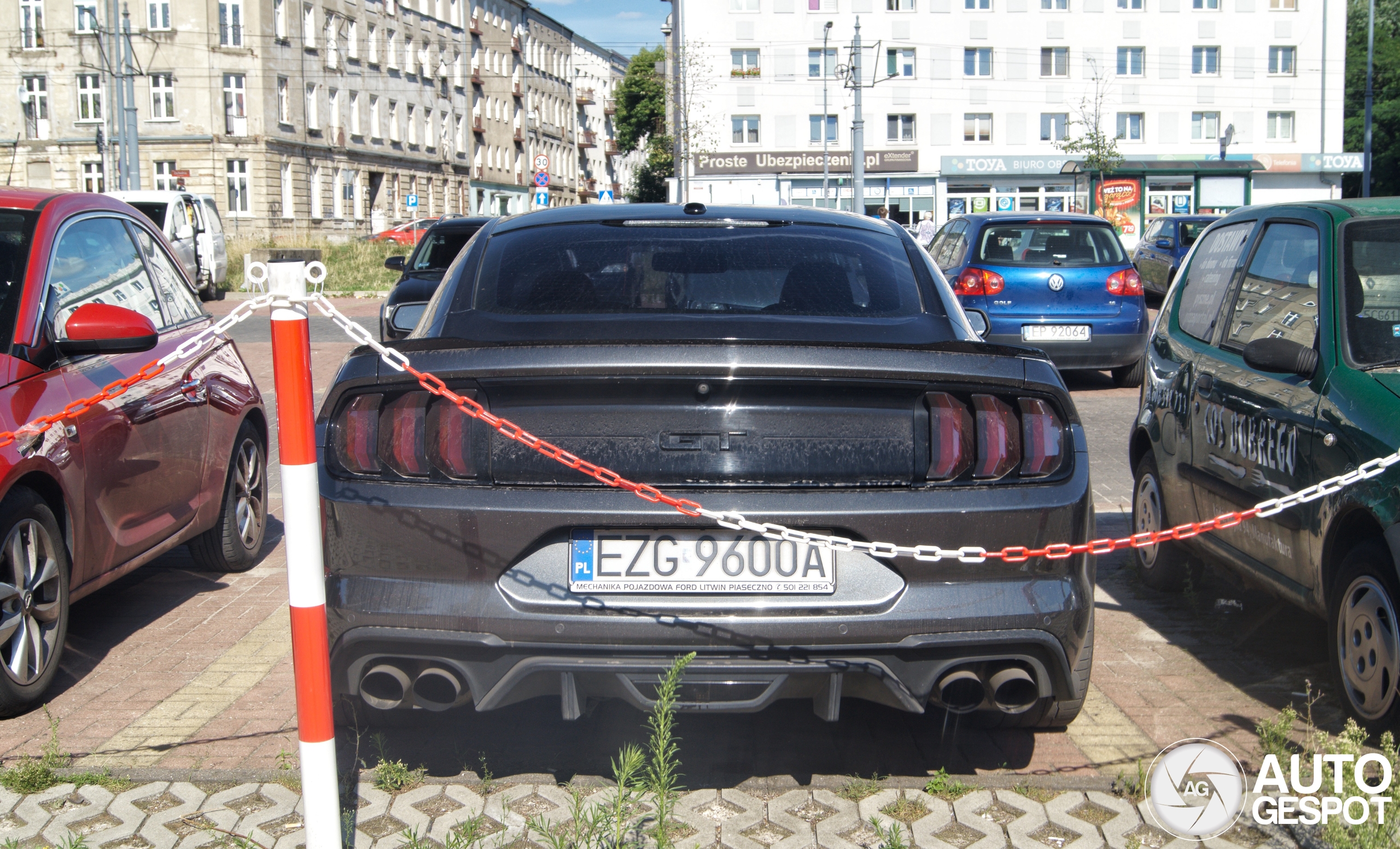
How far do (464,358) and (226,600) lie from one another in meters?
3.05

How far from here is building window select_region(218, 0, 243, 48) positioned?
5525 centimetres

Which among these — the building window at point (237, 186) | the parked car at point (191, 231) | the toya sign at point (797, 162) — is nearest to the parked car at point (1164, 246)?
the parked car at point (191, 231)

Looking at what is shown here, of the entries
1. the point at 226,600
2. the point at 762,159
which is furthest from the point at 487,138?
the point at 226,600

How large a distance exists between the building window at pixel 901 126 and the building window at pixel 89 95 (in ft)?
118

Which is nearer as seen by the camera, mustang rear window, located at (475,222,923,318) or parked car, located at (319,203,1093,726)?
parked car, located at (319,203,1093,726)

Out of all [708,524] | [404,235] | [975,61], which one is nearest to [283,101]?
[404,235]

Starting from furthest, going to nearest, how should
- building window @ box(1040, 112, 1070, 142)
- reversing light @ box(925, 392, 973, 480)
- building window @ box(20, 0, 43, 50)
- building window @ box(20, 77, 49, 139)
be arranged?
building window @ box(1040, 112, 1070, 142) → building window @ box(20, 77, 49, 139) → building window @ box(20, 0, 43, 50) → reversing light @ box(925, 392, 973, 480)

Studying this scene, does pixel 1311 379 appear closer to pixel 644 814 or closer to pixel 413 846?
pixel 644 814

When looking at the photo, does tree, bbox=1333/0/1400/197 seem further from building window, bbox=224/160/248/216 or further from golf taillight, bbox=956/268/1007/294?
golf taillight, bbox=956/268/1007/294

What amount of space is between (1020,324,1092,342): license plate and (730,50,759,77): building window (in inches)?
2232

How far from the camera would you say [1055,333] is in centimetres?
1329

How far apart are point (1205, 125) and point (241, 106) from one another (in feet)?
150

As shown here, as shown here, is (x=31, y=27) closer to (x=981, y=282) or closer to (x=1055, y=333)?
(x=981, y=282)

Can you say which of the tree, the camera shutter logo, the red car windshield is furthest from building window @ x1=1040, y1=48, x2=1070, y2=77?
the camera shutter logo
